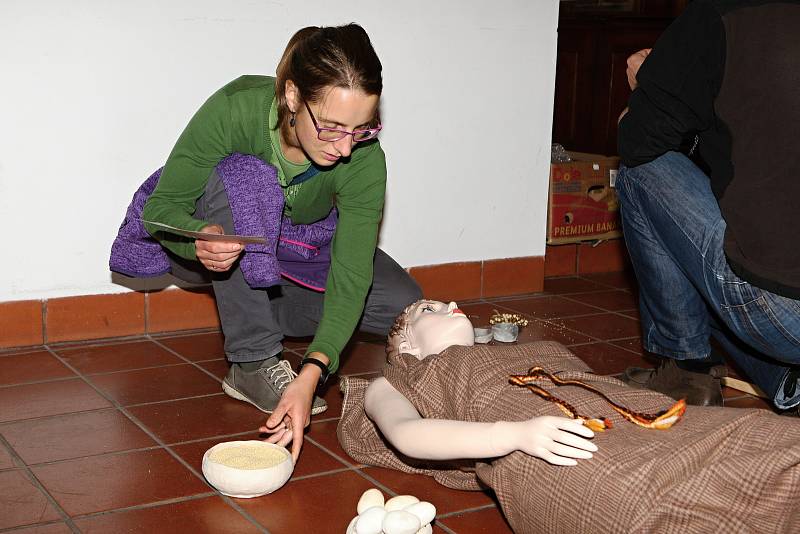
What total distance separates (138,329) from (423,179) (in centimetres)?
103

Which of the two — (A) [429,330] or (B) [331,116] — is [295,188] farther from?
(A) [429,330]

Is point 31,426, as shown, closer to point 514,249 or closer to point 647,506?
point 647,506

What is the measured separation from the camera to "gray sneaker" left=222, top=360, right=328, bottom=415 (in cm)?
219

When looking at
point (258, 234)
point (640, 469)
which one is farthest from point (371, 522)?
point (258, 234)

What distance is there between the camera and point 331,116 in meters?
1.81

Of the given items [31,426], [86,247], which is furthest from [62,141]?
[31,426]

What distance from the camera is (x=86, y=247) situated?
8.71 ft

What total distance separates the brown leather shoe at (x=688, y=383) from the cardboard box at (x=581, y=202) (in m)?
1.35

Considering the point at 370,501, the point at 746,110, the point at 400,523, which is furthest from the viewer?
the point at 746,110

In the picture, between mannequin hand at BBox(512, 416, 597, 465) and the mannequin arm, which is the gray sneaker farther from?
mannequin hand at BBox(512, 416, 597, 465)

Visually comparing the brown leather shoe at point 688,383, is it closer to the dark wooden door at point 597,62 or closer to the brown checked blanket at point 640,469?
the brown checked blanket at point 640,469

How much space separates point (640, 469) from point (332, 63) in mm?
933

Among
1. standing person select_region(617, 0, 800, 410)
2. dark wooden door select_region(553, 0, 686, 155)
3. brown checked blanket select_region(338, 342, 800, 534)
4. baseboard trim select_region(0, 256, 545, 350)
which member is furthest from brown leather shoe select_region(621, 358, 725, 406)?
dark wooden door select_region(553, 0, 686, 155)

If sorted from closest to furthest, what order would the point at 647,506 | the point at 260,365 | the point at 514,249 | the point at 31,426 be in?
1. the point at 647,506
2. the point at 31,426
3. the point at 260,365
4. the point at 514,249
